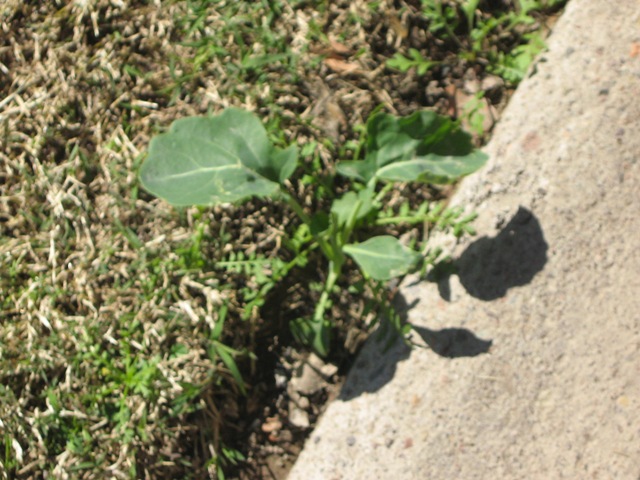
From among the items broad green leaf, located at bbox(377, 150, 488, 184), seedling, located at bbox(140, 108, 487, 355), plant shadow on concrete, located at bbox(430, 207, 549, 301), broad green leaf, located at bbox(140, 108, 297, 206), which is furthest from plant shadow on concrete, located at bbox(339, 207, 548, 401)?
broad green leaf, located at bbox(140, 108, 297, 206)

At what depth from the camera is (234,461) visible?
252cm

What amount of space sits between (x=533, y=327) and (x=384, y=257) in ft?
1.56

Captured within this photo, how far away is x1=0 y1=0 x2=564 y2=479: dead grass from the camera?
8.11 feet

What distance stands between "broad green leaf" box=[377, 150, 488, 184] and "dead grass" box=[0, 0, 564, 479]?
31cm

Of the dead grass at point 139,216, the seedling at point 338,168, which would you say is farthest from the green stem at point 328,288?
the dead grass at point 139,216

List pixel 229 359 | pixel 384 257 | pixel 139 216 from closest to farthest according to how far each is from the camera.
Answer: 1. pixel 384 257
2. pixel 229 359
3. pixel 139 216

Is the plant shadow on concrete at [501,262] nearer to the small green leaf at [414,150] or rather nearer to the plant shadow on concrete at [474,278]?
the plant shadow on concrete at [474,278]

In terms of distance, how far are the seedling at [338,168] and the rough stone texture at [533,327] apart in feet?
0.61

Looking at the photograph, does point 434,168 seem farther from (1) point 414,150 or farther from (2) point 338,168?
(2) point 338,168

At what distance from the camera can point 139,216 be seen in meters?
2.62

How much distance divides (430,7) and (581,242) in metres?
0.90

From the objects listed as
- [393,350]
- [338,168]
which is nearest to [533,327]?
[393,350]

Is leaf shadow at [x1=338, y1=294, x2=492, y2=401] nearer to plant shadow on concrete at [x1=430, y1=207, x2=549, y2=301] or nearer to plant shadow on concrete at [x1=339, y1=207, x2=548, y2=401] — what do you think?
plant shadow on concrete at [x1=339, y1=207, x2=548, y2=401]

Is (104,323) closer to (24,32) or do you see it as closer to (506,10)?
(24,32)
